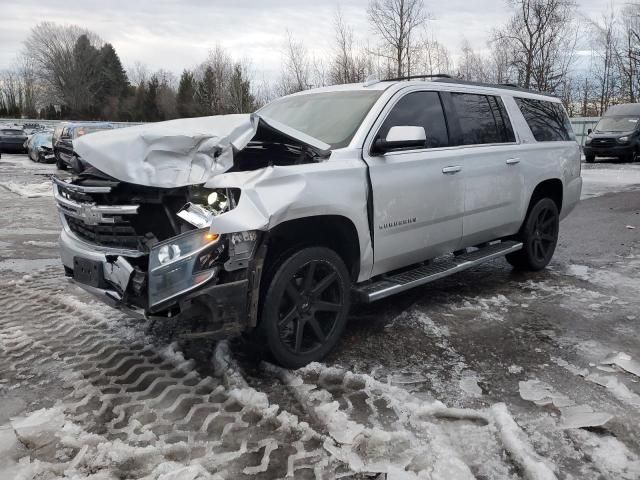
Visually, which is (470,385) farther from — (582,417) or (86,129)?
(86,129)

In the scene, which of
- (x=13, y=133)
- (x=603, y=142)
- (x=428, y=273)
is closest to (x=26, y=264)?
(x=428, y=273)

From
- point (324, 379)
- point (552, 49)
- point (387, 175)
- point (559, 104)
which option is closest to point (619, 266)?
point (559, 104)

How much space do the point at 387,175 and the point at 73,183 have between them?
83.5 inches

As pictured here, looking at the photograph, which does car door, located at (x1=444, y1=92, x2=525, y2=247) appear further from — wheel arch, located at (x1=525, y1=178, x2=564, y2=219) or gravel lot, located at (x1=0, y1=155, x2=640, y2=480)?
gravel lot, located at (x1=0, y1=155, x2=640, y2=480)

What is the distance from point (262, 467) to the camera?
2.53m

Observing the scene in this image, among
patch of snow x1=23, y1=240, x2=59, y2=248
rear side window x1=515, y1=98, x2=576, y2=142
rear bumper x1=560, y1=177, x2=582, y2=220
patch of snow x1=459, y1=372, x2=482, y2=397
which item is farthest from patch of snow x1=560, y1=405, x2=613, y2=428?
patch of snow x1=23, y1=240, x2=59, y2=248

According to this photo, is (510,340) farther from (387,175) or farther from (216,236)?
(216,236)

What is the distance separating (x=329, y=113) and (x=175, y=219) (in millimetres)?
1690

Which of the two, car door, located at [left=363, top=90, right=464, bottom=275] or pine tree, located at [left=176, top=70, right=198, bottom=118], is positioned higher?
pine tree, located at [left=176, top=70, right=198, bottom=118]

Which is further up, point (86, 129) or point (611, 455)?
point (86, 129)

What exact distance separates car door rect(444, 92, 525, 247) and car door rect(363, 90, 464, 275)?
6.7 inches

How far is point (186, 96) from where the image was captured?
54031 millimetres

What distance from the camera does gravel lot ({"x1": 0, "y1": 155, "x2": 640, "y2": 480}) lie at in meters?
2.57

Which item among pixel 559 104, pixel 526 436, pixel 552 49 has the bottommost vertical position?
pixel 526 436
